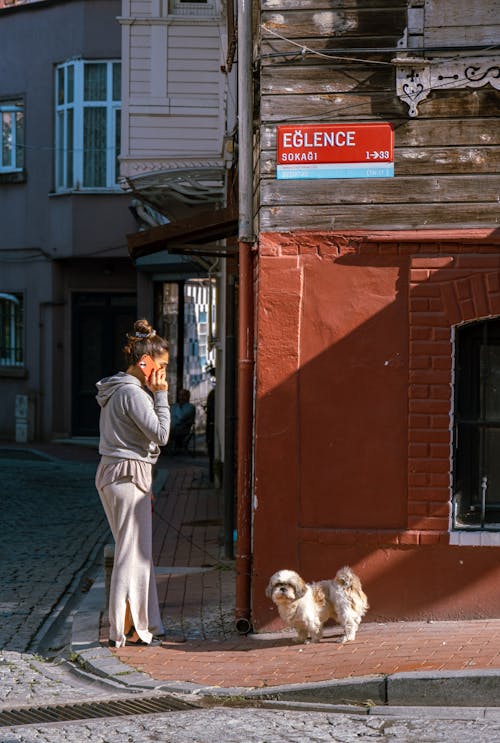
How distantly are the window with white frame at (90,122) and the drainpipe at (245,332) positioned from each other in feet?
51.3

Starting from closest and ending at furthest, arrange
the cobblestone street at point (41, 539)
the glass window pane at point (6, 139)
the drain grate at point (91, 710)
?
the drain grate at point (91, 710)
the cobblestone street at point (41, 539)
the glass window pane at point (6, 139)

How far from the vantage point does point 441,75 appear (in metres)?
8.59

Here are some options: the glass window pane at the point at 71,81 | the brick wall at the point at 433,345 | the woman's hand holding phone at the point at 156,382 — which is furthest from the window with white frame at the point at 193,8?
the glass window pane at the point at 71,81

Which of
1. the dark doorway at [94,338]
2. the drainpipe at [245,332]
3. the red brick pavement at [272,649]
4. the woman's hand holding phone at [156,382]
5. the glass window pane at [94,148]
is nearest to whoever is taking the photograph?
the red brick pavement at [272,649]

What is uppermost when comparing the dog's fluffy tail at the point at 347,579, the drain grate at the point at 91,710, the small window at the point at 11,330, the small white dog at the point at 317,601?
the small window at the point at 11,330

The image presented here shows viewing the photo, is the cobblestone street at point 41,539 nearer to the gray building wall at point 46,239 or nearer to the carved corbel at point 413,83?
the gray building wall at point 46,239

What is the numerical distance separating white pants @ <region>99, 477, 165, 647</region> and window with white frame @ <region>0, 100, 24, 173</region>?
18657mm

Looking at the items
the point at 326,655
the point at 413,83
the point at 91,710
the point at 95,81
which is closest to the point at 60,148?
the point at 95,81

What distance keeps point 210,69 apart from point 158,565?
6129 mm

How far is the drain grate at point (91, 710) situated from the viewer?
274 inches

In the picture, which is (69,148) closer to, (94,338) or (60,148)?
(60,148)

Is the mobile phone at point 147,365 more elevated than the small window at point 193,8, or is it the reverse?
the small window at point 193,8

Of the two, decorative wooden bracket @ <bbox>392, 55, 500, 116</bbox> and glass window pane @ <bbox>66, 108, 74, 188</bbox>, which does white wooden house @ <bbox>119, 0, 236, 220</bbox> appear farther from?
glass window pane @ <bbox>66, 108, 74, 188</bbox>

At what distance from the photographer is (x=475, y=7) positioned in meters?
8.62
